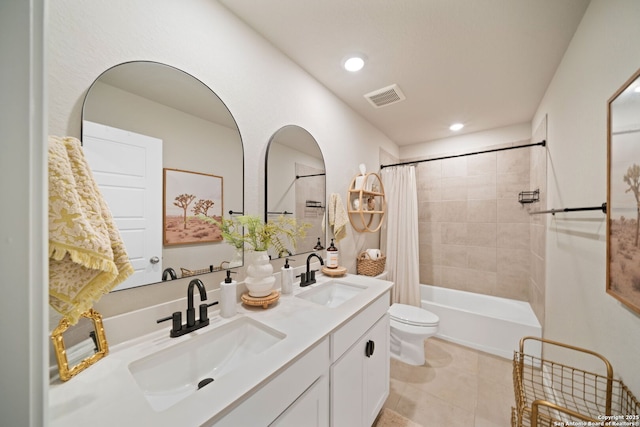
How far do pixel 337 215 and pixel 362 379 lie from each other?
3.84 ft

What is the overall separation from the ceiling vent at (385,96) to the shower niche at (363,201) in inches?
27.3

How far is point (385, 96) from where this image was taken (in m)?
2.09

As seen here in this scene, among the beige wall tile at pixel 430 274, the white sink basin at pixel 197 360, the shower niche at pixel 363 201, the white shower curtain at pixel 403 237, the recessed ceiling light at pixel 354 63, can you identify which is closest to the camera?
the white sink basin at pixel 197 360

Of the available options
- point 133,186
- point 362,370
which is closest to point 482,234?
point 362,370

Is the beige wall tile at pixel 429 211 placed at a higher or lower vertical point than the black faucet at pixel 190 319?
higher

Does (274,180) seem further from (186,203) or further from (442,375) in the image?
(442,375)

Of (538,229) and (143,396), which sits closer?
(143,396)

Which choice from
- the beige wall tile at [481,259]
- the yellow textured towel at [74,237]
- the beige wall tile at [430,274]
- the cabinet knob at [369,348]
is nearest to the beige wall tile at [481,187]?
the beige wall tile at [481,259]

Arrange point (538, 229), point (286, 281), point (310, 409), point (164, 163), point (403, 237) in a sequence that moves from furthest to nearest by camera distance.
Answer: point (403, 237) → point (538, 229) → point (286, 281) → point (164, 163) → point (310, 409)

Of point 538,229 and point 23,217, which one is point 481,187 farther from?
point 23,217

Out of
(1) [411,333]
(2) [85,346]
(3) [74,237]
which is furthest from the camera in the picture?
(1) [411,333]

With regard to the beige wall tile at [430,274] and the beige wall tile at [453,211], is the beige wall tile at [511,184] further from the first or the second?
the beige wall tile at [430,274]

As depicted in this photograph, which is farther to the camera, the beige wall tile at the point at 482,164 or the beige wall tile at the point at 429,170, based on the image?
the beige wall tile at the point at 429,170

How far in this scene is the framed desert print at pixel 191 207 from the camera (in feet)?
3.25
